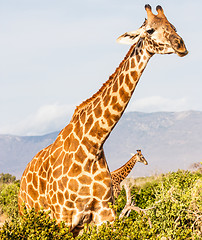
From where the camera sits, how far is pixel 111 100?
709 cm

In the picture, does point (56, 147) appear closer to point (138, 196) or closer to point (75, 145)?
point (75, 145)

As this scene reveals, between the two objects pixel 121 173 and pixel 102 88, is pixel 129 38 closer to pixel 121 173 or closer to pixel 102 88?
pixel 102 88

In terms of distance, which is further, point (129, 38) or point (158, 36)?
point (129, 38)

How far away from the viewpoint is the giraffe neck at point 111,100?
22.2ft

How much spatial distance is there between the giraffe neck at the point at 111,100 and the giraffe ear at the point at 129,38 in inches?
7.4

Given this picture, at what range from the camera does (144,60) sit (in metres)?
6.69

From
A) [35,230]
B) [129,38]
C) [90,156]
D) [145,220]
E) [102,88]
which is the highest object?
[129,38]

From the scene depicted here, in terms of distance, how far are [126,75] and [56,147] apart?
6.16 feet

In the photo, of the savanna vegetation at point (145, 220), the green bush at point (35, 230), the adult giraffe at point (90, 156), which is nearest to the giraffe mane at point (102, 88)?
the adult giraffe at point (90, 156)

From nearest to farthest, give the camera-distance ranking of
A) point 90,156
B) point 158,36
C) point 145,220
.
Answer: point 145,220 → point 158,36 → point 90,156

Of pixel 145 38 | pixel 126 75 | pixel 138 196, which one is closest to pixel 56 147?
pixel 126 75

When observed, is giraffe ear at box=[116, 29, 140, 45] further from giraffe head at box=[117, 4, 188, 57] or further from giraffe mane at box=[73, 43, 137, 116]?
giraffe mane at box=[73, 43, 137, 116]

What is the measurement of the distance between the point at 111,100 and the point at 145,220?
2.05 m

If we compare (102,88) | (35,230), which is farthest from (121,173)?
(35,230)
